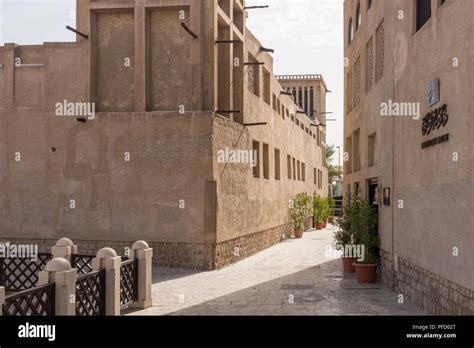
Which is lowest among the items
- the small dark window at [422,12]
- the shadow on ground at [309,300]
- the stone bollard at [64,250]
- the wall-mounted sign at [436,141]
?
the shadow on ground at [309,300]

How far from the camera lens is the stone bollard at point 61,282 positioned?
7.37 metres

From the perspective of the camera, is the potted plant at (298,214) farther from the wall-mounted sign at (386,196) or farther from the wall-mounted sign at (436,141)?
the wall-mounted sign at (436,141)

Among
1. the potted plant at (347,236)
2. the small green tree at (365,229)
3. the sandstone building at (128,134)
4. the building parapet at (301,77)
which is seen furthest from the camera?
the building parapet at (301,77)

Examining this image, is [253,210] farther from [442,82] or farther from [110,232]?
[442,82]

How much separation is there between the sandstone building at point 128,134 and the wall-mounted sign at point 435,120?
704 cm

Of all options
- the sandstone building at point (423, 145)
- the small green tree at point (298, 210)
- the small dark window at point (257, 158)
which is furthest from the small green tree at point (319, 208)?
the sandstone building at point (423, 145)

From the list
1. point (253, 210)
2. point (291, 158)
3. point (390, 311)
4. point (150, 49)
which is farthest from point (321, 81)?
point (390, 311)

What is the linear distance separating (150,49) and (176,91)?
5.00 ft

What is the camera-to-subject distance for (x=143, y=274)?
414 inches

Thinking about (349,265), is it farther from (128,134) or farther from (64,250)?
(64,250)

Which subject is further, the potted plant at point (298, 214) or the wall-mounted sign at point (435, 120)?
the potted plant at point (298, 214)

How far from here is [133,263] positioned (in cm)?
1046

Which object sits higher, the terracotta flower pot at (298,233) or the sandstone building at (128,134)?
the sandstone building at (128,134)

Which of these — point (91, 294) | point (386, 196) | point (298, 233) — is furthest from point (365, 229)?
point (298, 233)
